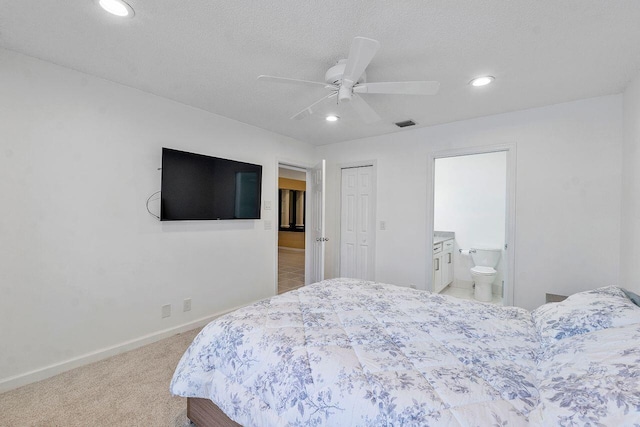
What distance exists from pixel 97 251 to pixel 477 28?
330 centimetres

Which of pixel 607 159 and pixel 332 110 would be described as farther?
pixel 332 110

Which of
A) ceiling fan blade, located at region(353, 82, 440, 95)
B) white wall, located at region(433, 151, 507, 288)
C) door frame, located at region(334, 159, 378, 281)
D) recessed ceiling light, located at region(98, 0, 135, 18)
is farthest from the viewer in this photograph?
white wall, located at region(433, 151, 507, 288)

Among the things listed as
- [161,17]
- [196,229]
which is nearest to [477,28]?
[161,17]

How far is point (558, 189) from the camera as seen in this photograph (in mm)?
2711

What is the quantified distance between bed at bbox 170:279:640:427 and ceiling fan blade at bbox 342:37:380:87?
1.49m

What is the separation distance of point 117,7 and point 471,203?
16.1 ft

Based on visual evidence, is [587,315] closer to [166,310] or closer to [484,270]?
[484,270]

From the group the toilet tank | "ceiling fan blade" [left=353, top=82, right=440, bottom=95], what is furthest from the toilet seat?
"ceiling fan blade" [left=353, top=82, right=440, bottom=95]

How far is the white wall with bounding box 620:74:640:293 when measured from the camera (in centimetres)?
208

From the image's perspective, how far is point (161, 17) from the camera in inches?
62.6

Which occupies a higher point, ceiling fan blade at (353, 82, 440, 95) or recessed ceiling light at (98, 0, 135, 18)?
recessed ceiling light at (98, 0, 135, 18)

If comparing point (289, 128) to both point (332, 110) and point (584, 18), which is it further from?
point (584, 18)

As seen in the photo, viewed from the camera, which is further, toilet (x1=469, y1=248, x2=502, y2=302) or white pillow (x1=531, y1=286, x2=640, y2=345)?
toilet (x1=469, y1=248, x2=502, y2=302)

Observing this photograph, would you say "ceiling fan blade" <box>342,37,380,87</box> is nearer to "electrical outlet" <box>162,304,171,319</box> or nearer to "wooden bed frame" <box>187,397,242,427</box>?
"wooden bed frame" <box>187,397,242,427</box>
